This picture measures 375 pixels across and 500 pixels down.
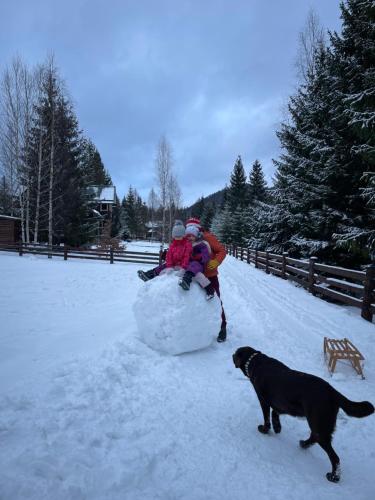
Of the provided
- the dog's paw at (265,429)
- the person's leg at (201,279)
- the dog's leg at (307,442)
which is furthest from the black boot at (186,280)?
the dog's leg at (307,442)

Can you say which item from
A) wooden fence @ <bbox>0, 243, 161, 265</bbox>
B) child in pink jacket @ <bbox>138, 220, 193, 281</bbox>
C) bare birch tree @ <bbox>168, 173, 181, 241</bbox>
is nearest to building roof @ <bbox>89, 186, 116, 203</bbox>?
bare birch tree @ <bbox>168, 173, 181, 241</bbox>

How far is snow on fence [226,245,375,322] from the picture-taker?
622 centimetres

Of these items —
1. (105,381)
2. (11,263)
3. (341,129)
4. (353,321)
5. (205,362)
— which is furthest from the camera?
(11,263)

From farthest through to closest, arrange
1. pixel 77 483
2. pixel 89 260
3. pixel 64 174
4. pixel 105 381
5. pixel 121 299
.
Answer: pixel 64 174
pixel 89 260
pixel 121 299
pixel 105 381
pixel 77 483

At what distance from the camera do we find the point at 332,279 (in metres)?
7.77

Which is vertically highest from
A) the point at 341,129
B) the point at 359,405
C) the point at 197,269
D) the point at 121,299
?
the point at 341,129

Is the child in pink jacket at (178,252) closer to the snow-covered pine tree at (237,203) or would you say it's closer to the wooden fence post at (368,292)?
the wooden fence post at (368,292)

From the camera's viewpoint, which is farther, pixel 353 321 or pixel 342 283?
pixel 342 283

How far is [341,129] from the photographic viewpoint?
9.35 meters

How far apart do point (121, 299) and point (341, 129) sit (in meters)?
8.84

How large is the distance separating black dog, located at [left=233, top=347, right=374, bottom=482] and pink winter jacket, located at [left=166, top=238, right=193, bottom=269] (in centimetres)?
192

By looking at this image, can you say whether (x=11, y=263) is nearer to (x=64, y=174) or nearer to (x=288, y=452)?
(x=64, y=174)

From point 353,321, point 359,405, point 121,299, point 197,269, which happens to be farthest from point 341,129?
point 359,405

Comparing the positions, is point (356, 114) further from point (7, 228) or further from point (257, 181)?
point (257, 181)
